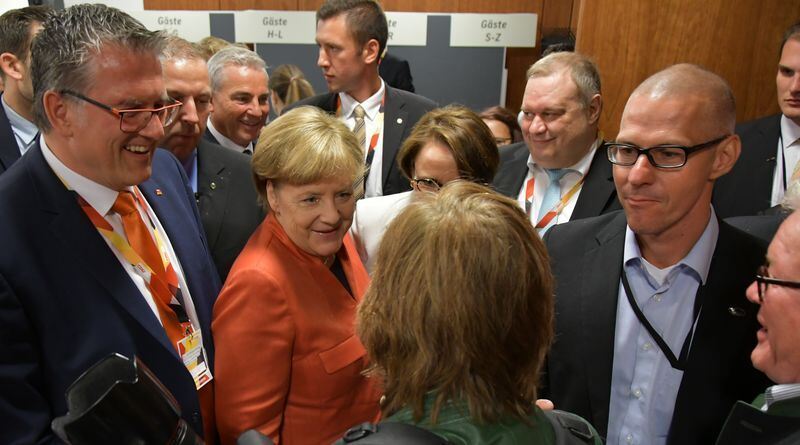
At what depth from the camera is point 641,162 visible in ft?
5.20

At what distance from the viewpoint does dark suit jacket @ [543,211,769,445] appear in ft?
5.11

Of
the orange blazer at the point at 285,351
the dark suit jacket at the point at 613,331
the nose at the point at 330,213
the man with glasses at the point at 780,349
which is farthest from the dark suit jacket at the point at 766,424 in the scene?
the nose at the point at 330,213

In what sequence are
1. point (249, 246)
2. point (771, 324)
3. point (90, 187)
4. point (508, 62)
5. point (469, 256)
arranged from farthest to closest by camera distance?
point (508, 62) < point (249, 246) < point (90, 187) < point (771, 324) < point (469, 256)

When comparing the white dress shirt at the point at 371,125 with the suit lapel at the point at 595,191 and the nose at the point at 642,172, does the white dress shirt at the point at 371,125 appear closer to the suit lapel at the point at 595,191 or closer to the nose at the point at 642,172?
the suit lapel at the point at 595,191

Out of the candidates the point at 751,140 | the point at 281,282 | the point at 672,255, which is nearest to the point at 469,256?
the point at 281,282

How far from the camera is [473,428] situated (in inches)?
40.6

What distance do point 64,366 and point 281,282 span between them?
21.4 inches

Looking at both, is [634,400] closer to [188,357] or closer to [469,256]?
[469,256]

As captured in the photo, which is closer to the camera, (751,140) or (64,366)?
(64,366)

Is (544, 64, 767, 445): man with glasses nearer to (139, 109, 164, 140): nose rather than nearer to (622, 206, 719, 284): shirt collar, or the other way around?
(622, 206, 719, 284): shirt collar

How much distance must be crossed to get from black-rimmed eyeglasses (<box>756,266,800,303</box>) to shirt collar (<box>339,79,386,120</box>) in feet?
8.59

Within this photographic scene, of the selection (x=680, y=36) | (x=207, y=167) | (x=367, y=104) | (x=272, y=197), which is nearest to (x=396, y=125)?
(x=367, y=104)

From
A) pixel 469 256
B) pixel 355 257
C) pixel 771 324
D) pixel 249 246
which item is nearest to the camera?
pixel 469 256

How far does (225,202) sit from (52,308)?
1.09 metres
